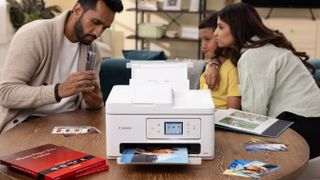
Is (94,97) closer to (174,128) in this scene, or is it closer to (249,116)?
(249,116)

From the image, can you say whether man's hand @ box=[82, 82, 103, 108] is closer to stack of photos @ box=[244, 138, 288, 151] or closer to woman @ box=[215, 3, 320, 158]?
woman @ box=[215, 3, 320, 158]

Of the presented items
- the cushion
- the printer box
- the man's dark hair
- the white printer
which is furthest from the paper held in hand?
the printer box

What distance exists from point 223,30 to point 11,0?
416 centimetres

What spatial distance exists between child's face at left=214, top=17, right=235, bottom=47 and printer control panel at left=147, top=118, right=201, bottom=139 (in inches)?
40.7

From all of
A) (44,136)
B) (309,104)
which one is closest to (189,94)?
(44,136)

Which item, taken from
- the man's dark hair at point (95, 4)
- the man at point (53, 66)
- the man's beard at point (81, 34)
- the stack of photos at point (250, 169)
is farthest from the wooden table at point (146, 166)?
the man's dark hair at point (95, 4)

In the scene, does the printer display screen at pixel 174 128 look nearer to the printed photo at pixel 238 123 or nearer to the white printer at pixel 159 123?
the white printer at pixel 159 123

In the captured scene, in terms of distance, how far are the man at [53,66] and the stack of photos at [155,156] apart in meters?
0.59

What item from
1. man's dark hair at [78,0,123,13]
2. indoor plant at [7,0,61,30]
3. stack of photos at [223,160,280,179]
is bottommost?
indoor plant at [7,0,61,30]

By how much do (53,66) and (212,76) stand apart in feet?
2.66

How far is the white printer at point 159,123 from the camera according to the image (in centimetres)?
150

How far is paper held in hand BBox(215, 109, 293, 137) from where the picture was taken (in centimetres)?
190

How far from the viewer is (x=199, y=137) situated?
1.52 m

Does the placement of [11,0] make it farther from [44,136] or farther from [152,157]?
[152,157]
